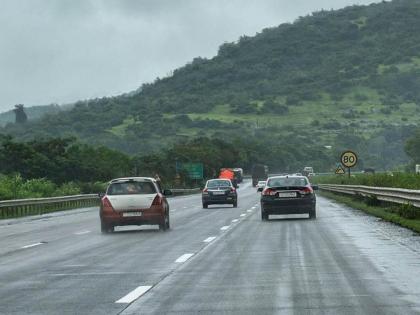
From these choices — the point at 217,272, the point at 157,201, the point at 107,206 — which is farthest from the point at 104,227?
the point at 217,272

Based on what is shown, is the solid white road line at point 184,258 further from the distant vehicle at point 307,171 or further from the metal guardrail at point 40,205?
the distant vehicle at point 307,171

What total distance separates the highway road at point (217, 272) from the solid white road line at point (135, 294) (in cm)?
1

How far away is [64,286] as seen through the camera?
13484 mm

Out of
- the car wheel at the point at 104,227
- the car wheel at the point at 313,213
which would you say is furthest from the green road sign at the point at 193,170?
the car wheel at the point at 104,227

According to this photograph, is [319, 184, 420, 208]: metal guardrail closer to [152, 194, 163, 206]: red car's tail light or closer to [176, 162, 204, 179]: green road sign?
[152, 194, 163, 206]: red car's tail light

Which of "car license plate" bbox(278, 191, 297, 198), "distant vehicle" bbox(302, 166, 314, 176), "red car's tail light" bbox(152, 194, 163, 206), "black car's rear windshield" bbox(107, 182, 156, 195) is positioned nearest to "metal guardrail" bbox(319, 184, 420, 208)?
"car license plate" bbox(278, 191, 297, 198)

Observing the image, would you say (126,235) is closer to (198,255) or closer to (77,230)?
(77,230)

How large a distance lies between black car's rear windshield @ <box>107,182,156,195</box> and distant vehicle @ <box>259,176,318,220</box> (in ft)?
18.3

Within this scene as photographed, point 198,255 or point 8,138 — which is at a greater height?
point 8,138

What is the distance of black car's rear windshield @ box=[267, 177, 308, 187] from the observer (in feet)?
107

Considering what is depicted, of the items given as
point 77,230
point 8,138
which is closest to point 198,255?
point 77,230

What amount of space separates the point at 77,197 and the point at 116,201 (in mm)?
28584

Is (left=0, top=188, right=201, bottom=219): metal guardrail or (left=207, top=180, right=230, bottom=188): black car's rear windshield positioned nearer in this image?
(left=0, top=188, right=201, bottom=219): metal guardrail

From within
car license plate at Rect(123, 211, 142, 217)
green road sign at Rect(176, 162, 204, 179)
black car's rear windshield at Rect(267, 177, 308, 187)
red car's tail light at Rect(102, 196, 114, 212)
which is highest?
green road sign at Rect(176, 162, 204, 179)
